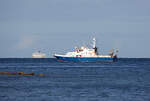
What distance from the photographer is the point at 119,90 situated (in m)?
45.9

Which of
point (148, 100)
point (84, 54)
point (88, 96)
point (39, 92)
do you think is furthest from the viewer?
point (84, 54)

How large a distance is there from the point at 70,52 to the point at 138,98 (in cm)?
12091

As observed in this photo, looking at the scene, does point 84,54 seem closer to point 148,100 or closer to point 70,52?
point 70,52

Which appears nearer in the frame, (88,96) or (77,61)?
(88,96)

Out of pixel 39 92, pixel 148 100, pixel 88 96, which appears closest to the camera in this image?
pixel 148 100

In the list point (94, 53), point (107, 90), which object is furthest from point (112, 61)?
point (107, 90)

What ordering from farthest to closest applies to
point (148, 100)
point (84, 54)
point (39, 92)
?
point (84, 54) → point (39, 92) → point (148, 100)

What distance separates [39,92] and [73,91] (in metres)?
3.48

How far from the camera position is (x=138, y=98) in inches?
1534

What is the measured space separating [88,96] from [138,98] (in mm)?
4516

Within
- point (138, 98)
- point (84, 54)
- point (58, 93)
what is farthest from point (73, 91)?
point (84, 54)

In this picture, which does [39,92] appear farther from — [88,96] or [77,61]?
[77,61]

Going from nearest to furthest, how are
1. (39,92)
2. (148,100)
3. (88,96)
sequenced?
(148,100), (88,96), (39,92)

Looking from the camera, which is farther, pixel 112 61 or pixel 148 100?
pixel 112 61
